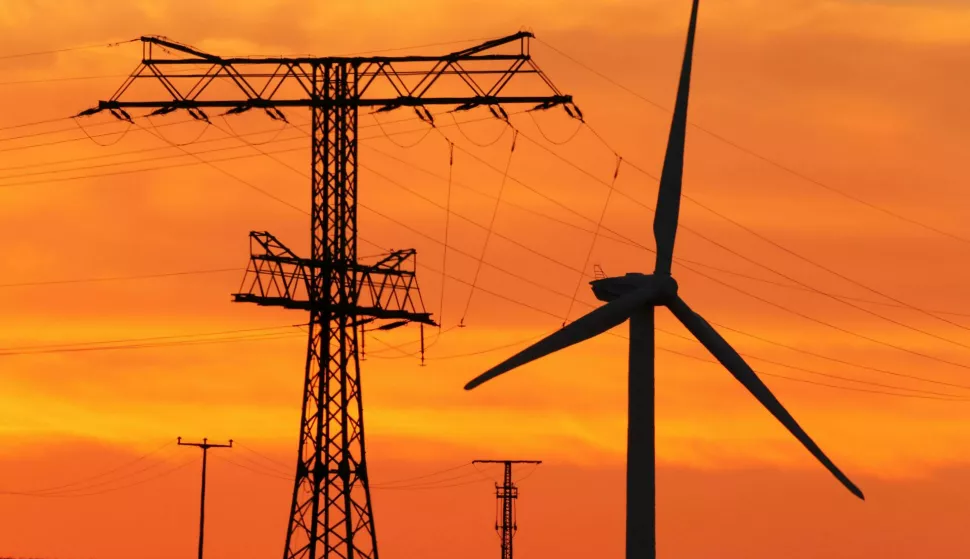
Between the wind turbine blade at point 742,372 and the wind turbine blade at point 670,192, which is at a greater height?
the wind turbine blade at point 670,192

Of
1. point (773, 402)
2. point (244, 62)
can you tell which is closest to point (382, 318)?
point (244, 62)

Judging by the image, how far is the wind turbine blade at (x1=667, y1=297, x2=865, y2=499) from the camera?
137875 millimetres

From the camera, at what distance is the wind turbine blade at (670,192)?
14512 centimetres

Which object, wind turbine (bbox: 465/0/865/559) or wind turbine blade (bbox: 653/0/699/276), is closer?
wind turbine (bbox: 465/0/865/559)

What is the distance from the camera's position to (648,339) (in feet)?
470

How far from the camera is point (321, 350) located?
15488 cm

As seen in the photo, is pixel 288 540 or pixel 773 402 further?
pixel 288 540

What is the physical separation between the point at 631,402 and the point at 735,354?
5226 mm

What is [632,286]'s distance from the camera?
14388 centimetres

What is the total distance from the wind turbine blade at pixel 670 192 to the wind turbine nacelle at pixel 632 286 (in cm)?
92

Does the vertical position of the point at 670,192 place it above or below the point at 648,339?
above

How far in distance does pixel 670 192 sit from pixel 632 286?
480cm

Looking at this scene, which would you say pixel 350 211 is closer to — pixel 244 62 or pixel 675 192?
pixel 244 62

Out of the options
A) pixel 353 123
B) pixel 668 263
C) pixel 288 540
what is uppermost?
pixel 353 123
